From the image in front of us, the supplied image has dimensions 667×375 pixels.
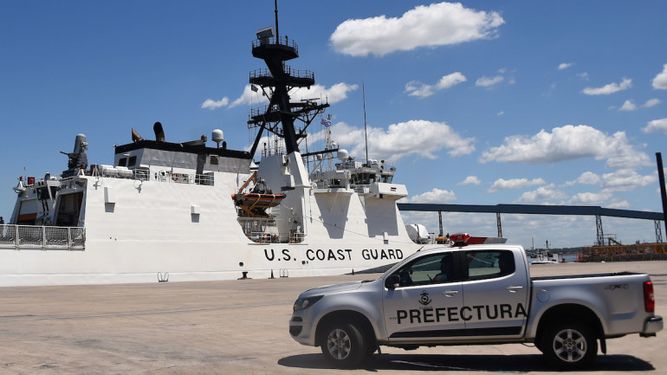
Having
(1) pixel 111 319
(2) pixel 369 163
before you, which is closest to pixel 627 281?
(1) pixel 111 319

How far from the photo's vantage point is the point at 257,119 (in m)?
45.7

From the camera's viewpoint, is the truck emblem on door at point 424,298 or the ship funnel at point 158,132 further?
the ship funnel at point 158,132

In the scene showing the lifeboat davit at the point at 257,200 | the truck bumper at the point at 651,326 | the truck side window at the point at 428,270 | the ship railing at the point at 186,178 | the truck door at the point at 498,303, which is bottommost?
the truck bumper at the point at 651,326

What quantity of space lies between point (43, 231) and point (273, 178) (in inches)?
623

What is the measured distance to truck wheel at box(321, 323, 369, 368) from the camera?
25.2ft

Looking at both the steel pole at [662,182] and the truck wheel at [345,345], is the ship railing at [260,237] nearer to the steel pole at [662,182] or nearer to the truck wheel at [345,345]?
the steel pole at [662,182]

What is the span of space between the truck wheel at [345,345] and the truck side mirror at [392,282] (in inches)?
25.2

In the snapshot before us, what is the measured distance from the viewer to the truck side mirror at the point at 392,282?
773cm

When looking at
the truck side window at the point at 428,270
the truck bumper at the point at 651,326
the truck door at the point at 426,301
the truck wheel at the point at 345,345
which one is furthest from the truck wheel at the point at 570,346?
the truck wheel at the point at 345,345

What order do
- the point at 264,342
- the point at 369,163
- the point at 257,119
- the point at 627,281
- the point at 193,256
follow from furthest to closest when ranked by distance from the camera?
the point at 257,119 → the point at 369,163 → the point at 193,256 → the point at 264,342 → the point at 627,281

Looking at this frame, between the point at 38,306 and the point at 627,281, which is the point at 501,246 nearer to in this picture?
the point at 627,281

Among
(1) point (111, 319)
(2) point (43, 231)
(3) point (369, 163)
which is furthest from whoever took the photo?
(3) point (369, 163)

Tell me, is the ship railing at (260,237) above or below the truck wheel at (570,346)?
above

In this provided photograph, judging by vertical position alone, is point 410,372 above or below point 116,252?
below
